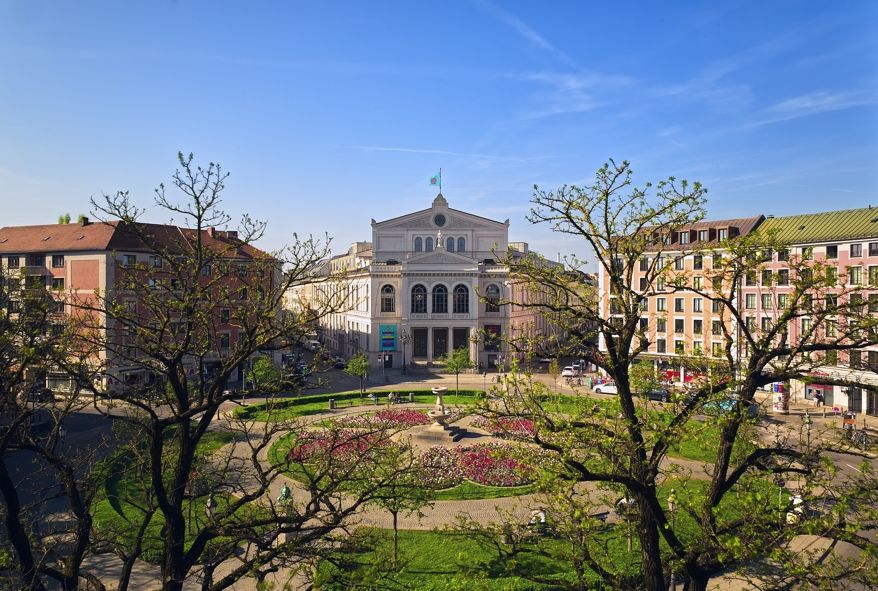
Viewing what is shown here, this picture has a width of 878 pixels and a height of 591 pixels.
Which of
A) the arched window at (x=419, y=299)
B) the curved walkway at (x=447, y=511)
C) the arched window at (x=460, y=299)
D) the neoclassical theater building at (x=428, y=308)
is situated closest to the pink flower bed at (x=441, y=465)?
the curved walkway at (x=447, y=511)

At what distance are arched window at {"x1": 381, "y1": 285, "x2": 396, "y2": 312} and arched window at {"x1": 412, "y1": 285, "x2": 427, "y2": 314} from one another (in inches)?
95.9

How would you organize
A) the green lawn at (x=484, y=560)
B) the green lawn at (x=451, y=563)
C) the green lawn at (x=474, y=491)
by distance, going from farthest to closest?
1. the green lawn at (x=474, y=491)
2. the green lawn at (x=451, y=563)
3. the green lawn at (x=484, y=560)

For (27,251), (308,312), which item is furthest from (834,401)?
(27,251)

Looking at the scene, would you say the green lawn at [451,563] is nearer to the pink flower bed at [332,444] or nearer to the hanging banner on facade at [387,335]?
the pink flower bed at [332,444]

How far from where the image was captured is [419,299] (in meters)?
66.5

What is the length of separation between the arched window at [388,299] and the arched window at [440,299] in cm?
498

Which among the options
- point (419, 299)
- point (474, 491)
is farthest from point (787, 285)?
point (419, 299)

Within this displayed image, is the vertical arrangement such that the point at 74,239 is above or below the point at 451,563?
above

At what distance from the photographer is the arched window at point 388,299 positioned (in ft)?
218

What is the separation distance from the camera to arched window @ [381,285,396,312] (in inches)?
2616

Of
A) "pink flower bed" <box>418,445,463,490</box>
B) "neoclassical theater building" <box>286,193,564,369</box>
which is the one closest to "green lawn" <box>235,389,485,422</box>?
"pink flower bed" <box>418,445,463,490</box>

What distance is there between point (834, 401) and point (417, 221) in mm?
48841

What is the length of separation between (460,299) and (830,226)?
37.2 m

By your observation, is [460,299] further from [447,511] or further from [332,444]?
[332,444]
